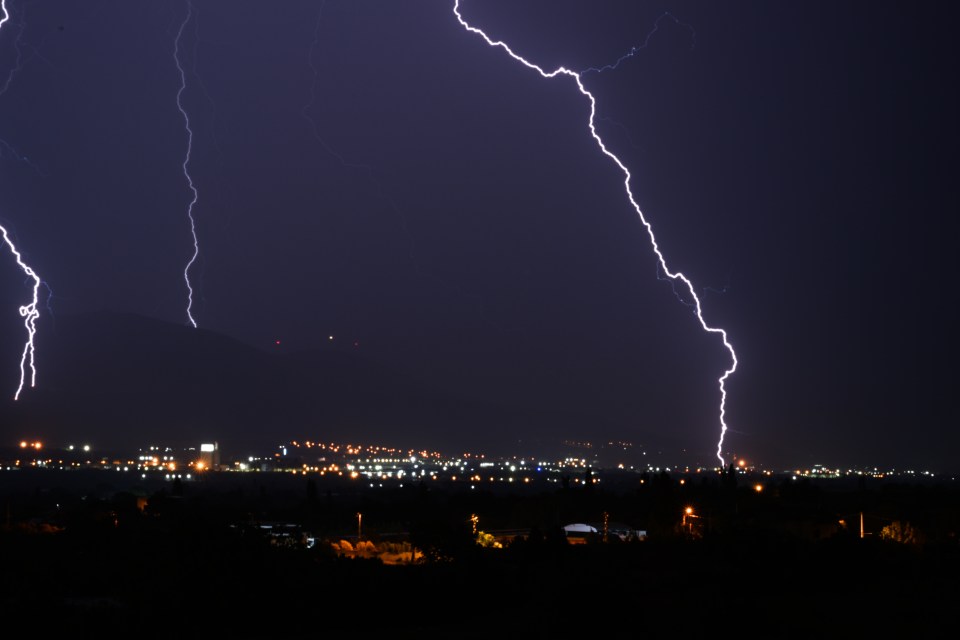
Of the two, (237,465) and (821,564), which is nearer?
(821,564)

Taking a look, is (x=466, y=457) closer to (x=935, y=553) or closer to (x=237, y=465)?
(x=237, y=465)

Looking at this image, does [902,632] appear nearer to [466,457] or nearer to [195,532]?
[195,532]

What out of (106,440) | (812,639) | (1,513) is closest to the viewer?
(812,639)

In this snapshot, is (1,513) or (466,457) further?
(466,457)

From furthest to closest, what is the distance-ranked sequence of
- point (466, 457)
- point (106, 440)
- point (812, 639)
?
1. point (466, 457)
2. point (106, 440)
3. point (812, 639)

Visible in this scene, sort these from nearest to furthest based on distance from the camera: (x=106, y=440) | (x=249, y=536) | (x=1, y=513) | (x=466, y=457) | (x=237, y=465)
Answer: (x=249, y=536)
(x=1, y=513)
(x=237, y=465)
(x=106, y=440)
(x=466, y=457)

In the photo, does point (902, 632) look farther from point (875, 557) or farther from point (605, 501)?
point (605, 501)

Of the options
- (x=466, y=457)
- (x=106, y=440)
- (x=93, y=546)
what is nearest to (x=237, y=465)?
(x=106, y=440)

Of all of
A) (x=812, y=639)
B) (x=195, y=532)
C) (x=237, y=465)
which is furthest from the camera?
(x=237, y=465)

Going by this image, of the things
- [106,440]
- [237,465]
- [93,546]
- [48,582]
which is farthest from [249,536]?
[106,440]
